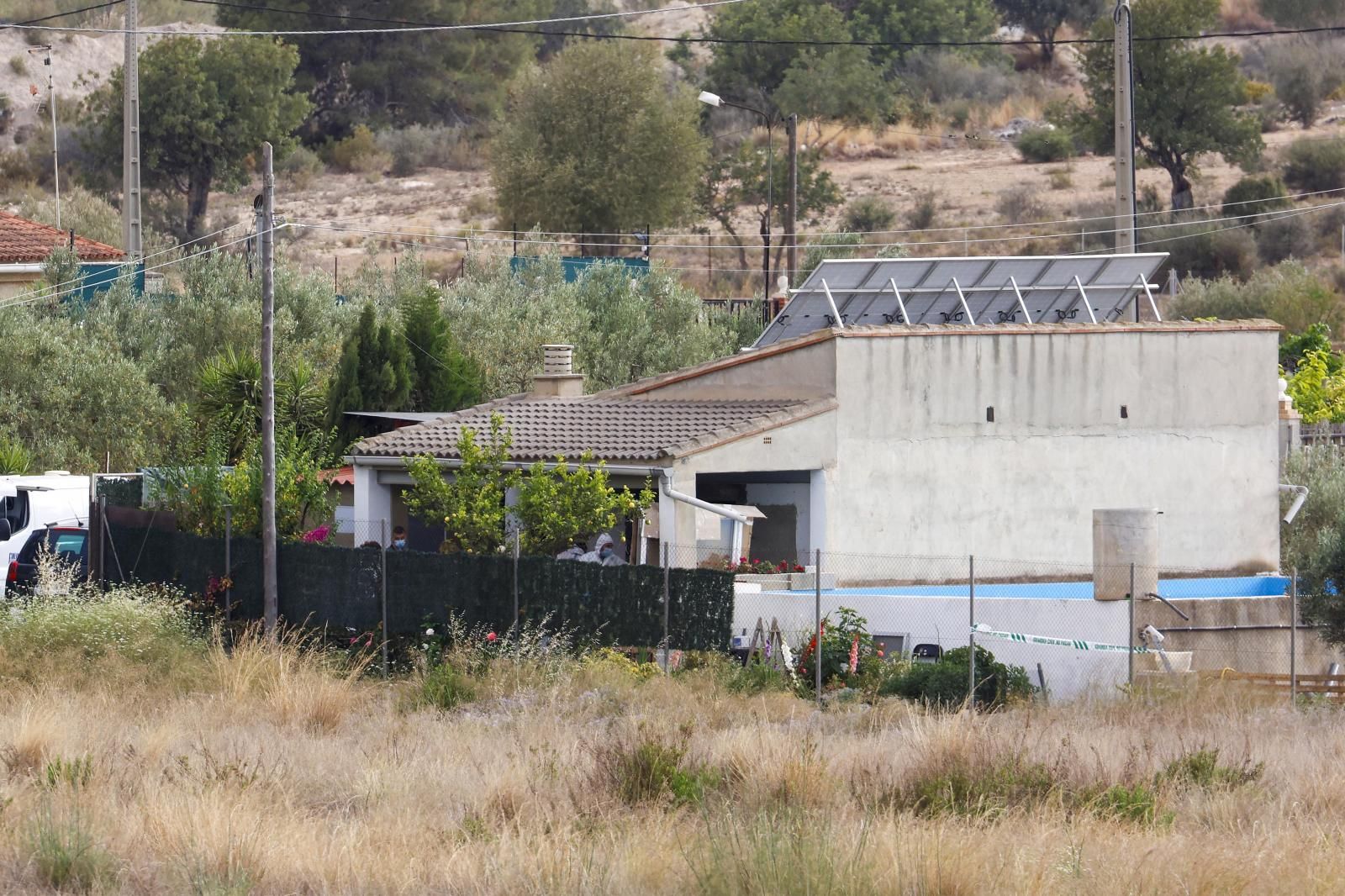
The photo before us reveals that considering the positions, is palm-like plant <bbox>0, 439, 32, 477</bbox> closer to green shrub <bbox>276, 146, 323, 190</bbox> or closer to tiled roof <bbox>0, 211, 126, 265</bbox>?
tiled roof <bbox>0, 211, 126, 265</bbox>

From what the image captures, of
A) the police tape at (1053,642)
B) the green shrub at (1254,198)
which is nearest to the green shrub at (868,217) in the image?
the green shrub at (1254,198)

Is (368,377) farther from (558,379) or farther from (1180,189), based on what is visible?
(1180,189)

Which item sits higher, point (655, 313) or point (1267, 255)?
point (1267, 255)

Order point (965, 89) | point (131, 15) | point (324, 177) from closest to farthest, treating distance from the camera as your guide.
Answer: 1. point (131, 15)
2. point (324, 177)
3. point (965, 89)

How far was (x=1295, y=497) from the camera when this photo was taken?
32.0 meters

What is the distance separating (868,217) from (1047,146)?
516 inches

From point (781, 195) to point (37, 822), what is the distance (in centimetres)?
5918

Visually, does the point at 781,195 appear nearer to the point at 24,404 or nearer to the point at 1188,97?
the point at 1188,97

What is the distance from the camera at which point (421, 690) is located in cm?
1912

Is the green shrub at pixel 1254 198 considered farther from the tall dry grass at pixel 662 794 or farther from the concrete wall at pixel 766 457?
the tall dry grass at pixel 662 794

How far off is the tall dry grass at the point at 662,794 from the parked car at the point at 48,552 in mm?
6924

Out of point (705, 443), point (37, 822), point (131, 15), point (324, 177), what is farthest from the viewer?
point (324, 177)

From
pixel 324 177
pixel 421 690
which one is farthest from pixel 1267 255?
pixel 421 690

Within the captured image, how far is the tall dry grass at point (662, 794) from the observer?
9.36m
